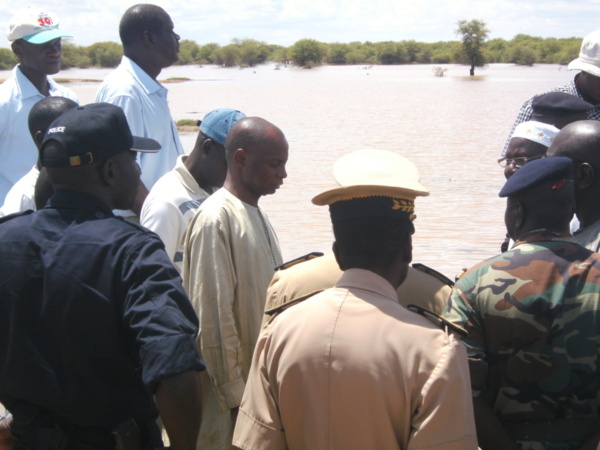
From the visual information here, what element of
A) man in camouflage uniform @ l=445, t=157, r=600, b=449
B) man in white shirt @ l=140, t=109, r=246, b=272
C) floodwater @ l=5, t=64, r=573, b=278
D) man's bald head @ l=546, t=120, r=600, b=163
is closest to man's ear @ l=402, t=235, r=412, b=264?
man in camouflage uniform @ l=445, t=157, r=600, b=449

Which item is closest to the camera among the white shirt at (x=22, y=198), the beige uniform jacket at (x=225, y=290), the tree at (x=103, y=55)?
the beige uniform jacket at (x=225, y=290)

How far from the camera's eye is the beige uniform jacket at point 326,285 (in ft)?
9.23

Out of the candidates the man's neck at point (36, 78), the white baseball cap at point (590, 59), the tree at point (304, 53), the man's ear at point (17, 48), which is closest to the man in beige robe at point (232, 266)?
the white baseball cap at point (590, 59)

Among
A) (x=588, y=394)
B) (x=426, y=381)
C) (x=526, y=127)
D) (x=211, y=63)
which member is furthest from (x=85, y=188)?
(x=211, y=63)

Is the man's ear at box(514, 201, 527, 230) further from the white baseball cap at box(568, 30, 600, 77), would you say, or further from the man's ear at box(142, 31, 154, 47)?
the man's ear at box(142, 31, 154, 47)

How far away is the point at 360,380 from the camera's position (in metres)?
2.10

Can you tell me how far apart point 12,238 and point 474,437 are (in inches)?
61.5

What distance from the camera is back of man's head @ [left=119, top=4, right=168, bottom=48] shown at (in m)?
5.17

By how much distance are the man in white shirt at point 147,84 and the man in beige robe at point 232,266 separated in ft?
4.30

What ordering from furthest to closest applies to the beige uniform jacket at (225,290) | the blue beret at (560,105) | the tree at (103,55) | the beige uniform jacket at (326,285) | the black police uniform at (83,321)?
the tree at (103,55), the blue beret at (560,105), the beige uniform jacket at (225,290), the beige uniform jacket at (326,285), the black police uniform at (83,321)

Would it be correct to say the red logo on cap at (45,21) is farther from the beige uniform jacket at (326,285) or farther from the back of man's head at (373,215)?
the back of man's head at (373,215)

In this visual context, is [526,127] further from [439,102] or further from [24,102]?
[439,102]

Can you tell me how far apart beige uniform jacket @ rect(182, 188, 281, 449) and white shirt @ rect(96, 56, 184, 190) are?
141 centimetres

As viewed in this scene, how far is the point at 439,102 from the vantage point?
4025 cm
